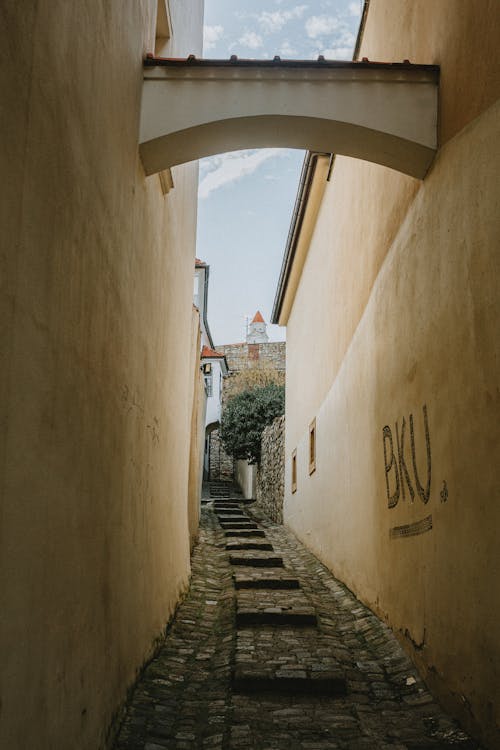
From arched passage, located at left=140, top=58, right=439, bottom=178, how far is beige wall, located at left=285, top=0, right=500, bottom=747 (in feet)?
0.71

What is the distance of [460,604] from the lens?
3.67m

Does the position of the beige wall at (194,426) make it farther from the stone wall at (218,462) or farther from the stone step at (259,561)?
the stone wall at (218,462)

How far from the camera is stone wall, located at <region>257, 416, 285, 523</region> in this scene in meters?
15.1

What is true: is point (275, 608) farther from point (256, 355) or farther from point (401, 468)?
point (256, 355)

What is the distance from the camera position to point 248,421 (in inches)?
843

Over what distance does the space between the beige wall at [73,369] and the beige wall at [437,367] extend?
1.93 meters

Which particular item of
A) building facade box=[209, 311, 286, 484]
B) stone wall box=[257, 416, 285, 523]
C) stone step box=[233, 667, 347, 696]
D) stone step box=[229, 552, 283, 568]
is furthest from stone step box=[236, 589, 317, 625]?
building facade box=[209, 311, 286, 484]

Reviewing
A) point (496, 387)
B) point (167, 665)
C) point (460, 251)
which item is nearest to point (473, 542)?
point (496, 387)

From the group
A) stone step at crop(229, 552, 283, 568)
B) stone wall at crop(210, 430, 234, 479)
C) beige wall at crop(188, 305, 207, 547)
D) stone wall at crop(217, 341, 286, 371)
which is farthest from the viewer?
stone wall at crop(217, 341, 286, 371)

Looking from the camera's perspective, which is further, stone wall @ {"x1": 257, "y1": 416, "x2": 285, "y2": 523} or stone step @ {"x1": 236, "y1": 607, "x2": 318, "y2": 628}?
stone wall @ {"x1": 257, "y1": 416, "x2": 285, "y2": 523}

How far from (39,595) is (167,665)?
2.95 meters

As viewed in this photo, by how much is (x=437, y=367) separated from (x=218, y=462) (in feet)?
Answer: 95.2

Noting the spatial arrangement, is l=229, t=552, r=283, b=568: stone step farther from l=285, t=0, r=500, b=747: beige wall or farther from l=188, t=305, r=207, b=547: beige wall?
l=188, t=305, r=207, b=547: beige wall

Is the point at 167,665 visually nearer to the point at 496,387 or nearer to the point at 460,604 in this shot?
the point at 460,604
